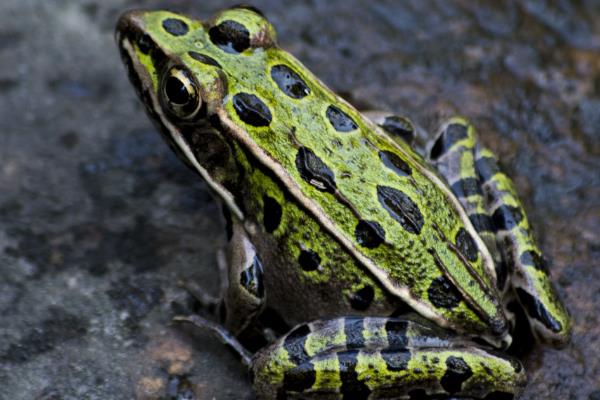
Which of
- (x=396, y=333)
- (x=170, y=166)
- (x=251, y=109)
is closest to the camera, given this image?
(x=396, y=333)

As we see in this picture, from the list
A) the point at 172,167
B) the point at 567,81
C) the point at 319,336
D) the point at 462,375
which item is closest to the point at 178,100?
the point at 172,167

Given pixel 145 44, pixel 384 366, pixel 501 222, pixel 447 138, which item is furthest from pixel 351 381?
pixel 145 44

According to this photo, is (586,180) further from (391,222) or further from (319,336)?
(319,336)

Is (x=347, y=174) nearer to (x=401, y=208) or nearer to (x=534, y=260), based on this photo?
(x=401, y=208)

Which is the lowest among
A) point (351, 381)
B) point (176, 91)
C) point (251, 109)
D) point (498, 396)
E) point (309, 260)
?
point (351, 381)

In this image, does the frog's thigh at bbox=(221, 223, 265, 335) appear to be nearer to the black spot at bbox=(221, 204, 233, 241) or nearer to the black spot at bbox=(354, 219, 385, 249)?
the black spot at bbox=(221, 204, 233, 241)
